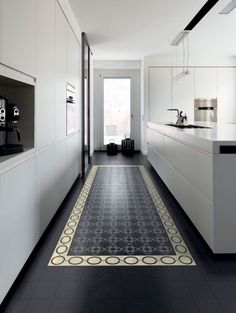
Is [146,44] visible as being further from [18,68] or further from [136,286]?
[136,286]

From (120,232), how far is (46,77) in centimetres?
167


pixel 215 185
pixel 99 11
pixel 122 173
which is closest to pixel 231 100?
pixel 122 173

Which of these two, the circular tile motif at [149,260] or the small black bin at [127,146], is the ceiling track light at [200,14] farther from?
the small black bin at [127,146]

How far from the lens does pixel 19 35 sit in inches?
74.3

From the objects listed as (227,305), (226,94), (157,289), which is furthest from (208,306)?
(226,94)

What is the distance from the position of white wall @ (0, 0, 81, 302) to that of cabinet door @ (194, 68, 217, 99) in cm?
511

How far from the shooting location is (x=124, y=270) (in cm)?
209

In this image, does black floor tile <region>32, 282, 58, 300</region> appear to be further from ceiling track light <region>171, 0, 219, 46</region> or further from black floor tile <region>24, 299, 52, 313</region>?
ceiling track light <region>171, 0, 219, 46</region>

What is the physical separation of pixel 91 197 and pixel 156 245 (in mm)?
1675

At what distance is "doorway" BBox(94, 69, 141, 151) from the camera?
9.24 metres

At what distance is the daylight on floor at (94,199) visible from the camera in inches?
69.3

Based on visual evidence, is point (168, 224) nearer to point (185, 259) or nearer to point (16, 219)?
point (185, 259)

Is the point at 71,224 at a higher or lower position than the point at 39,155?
lower

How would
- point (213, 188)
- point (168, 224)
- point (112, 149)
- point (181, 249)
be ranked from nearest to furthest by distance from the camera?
point (213, 188), point (181, 249), point (168, 224), point (112, 149)
